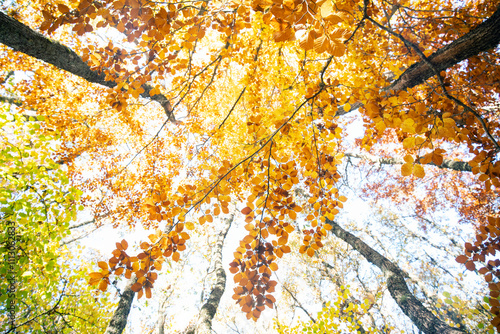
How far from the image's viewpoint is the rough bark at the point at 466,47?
73.7 inches

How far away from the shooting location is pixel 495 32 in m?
1.87

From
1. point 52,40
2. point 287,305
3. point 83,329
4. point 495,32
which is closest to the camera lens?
point 495,32

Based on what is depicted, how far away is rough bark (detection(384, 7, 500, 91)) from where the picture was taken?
187 centimetres

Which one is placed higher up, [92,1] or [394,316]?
[92,1]

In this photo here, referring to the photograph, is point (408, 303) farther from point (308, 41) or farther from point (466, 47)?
point (308, 41)

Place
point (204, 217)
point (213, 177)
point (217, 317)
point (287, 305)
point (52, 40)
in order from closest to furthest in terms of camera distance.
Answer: point (204, 217)
point (213, 177)
point (52, 40)
point (287, 305)
point (217, 317)

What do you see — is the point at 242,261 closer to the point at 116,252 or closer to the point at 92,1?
the point at 116,252

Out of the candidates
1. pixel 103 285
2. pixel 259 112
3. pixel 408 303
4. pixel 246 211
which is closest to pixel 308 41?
pixel 246 211

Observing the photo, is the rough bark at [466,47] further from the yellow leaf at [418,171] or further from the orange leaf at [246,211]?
the orange leaf at [246,211]

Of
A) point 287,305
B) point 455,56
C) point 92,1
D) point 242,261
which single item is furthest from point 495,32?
point 287,305

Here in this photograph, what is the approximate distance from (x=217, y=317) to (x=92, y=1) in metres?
15.9

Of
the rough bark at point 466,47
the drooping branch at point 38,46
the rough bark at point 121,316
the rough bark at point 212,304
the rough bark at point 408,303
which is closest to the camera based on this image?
the rough bark at point 466,47

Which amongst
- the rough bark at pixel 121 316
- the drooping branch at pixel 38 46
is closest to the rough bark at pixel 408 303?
the rough bark at pixel 121 316

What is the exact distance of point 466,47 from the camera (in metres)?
2.05
